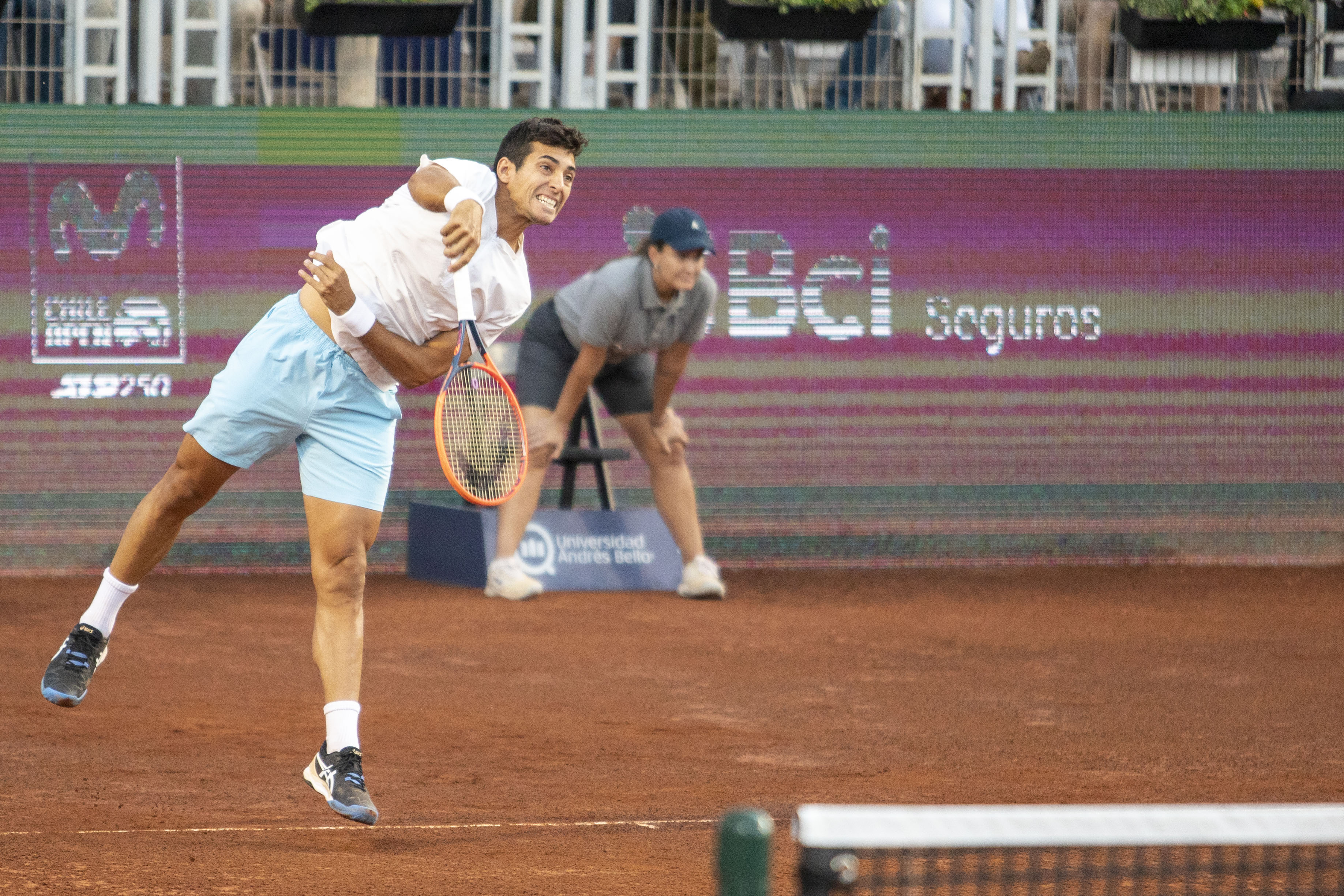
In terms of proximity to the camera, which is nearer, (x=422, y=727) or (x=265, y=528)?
(x=422, y=727)

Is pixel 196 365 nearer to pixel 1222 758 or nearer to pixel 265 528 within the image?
pixel 265 528

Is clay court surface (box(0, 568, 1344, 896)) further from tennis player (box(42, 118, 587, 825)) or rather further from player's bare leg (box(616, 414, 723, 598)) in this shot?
tennis player (box(42, 118, 587, 825))

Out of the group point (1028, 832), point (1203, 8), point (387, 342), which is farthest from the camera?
point (1203, 8)

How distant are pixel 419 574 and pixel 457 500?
482 mm

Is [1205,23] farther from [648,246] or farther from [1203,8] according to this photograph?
[648,246]

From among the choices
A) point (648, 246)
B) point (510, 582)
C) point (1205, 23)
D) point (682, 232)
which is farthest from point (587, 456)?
→ point (1205, 23)

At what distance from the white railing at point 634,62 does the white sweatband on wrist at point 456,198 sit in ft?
16.9

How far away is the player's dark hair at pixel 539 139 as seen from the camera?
418 centimetres

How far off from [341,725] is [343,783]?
18cm

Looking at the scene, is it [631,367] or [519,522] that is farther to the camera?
[631,367]

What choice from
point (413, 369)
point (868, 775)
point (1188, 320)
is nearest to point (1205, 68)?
point (1188, 320)

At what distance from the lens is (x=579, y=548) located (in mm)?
8352

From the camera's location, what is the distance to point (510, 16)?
919 cm

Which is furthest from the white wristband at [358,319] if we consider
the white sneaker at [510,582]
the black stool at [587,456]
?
the white sneaker at [510,582]
